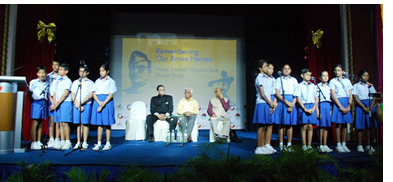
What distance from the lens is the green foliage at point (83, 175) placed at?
261 cm

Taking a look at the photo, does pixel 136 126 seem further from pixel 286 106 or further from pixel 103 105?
pixel 286 106

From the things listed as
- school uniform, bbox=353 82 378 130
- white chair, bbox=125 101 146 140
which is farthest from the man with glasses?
school uniform, bbox=353 82 378 130

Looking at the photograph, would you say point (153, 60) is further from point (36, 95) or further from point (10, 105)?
point (10, 105)

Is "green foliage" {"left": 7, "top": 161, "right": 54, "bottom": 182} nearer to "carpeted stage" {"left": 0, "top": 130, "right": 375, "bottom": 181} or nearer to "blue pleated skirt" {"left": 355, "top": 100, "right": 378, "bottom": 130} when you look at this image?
"carpeted stage" {"left": 0, "top": 130, "right": 375, "bottom": 181}

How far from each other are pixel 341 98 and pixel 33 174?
4278mm

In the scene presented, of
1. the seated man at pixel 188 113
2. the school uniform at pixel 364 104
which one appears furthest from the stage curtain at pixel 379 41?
the seated man at pixel 188 113

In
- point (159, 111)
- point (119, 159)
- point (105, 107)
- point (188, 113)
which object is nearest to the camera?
point (119, 159)

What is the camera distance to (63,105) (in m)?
4.13

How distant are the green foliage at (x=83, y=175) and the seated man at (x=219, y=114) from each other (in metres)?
2.64

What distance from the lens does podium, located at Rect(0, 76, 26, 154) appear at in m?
3.62

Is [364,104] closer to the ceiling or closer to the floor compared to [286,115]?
closer to the ceiling

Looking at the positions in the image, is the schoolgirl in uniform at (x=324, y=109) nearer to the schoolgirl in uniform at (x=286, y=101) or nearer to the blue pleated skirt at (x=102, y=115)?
the schoolgirl in uniform at (x=286, y=101)

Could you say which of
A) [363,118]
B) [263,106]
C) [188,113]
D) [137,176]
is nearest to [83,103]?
[188,113]

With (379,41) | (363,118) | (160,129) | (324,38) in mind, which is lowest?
(160,129)
